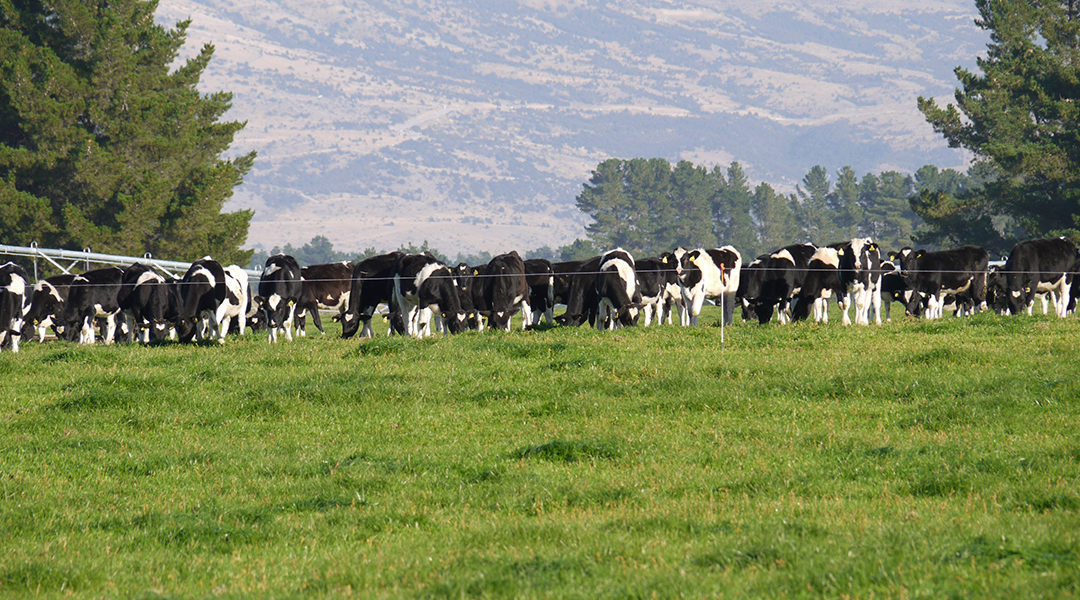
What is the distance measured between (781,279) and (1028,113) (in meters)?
45.9

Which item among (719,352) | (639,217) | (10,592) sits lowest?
(10,592)

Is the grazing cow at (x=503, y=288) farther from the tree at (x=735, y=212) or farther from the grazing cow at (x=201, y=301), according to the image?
the tree at (x=735, y=212)

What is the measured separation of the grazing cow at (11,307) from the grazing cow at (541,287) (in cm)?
1237

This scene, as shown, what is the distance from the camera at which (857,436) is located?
12656mm

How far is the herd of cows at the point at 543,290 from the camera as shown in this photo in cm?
2659

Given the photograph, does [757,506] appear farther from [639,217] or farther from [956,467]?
[639,217]

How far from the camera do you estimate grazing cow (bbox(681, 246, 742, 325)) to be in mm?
27453

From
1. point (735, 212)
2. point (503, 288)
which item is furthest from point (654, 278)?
point (735, 212)

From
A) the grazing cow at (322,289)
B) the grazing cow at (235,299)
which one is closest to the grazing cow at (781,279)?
the grazing cow at (322,289)

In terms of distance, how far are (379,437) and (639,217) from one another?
14865 centimetres

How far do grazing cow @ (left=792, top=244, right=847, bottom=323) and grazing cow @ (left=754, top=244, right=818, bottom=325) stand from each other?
8.3 inches

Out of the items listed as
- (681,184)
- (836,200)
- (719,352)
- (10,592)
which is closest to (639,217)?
(681,184)

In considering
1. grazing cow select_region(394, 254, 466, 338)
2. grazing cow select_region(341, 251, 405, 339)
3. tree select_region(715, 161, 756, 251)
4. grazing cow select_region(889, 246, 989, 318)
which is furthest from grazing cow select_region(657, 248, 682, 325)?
tree select_region(715, 161, 756, 251)

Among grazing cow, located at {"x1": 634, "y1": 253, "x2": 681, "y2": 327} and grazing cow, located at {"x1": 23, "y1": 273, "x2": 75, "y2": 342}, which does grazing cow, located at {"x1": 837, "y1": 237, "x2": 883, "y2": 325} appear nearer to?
grazing cow, located at {"x1": 634, "y1": 253, "x2": 681, "y2": 327}
